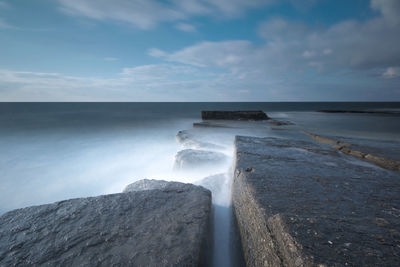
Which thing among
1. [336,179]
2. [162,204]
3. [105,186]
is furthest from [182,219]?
[105,186]

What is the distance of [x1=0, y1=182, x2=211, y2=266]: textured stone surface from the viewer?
133 cm

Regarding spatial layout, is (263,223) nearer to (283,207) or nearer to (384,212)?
(283,207)

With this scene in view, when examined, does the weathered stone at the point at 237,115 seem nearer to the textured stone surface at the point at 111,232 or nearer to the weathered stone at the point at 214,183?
the weathered stone at the point at 214,183

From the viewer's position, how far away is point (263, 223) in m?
1.39

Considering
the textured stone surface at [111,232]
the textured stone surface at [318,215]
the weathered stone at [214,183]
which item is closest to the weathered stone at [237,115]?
the weathered stone at [214,183]

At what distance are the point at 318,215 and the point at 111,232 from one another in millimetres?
1751

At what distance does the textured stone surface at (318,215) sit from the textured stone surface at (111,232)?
0.53 meters

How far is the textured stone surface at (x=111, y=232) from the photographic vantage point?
133 cm

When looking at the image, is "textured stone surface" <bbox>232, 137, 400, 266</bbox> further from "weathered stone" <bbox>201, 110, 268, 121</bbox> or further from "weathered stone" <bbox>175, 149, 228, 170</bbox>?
"weathered stone" <bbox>201, 110, 268, 121</bbox>

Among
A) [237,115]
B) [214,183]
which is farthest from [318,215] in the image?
[237,115]

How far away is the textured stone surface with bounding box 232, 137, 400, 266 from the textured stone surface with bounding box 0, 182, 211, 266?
1.74ft

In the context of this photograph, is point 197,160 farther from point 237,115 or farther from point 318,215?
point 237,115

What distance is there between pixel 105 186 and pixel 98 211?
10.9ft

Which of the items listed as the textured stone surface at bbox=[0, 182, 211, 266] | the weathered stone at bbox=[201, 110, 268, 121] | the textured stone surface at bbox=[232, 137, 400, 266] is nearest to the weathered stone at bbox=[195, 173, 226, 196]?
the textured stone surface at bbox=[232, 137, 400, 266]
